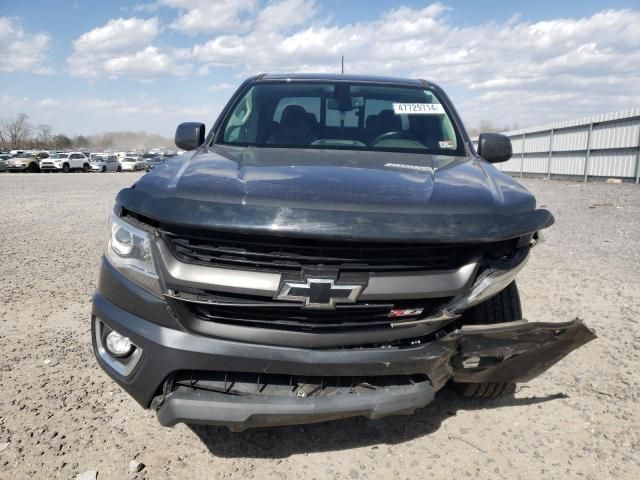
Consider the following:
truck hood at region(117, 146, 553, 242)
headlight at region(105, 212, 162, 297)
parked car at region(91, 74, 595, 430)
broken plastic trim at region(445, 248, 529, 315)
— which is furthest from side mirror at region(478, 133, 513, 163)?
headlight at region(105, 212, 162, 297)

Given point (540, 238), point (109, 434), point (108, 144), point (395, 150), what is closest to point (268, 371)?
point (109, 434)

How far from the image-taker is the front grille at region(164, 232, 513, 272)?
1.85 m

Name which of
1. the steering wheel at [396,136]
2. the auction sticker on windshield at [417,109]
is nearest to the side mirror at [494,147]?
the auction sticker on windshield at [417,109]

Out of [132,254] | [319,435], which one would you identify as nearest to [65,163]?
[132,254]

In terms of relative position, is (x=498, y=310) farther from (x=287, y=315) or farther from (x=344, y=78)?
(x=344, y=78)

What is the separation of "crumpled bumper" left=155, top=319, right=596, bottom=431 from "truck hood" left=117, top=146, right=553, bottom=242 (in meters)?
0.40

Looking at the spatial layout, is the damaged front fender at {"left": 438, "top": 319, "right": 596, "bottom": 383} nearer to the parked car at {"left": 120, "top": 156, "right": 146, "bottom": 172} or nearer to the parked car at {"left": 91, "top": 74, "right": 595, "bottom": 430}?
the parked car at {"left": 91, "top": 74, "right": 595, "bottom": 430}

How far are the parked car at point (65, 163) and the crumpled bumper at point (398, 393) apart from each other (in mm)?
41670

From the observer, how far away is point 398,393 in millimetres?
1965

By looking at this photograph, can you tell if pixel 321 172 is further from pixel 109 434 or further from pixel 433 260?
pixel 109 434

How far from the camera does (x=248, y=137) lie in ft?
10.9

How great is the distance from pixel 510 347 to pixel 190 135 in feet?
8.01

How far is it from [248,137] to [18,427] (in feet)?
6.85

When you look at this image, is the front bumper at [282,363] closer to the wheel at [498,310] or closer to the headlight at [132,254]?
the headlight at [132,254]
